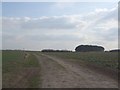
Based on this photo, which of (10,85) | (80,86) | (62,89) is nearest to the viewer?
(62,89)

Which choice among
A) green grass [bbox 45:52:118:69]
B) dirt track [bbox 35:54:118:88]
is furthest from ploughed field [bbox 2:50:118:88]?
green grass [bbox 45:52:118:69]

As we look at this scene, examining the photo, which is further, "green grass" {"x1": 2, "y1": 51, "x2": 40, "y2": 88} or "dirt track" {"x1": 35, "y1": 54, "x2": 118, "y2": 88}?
"green grass" {"x1": 2, "y1": 51, "x2": 40, "y2": 88}

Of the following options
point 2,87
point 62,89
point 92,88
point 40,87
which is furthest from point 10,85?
point 92,88

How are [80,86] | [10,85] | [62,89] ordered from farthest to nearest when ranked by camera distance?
1. [10,85]
2. [80,86]
3. [62,89]

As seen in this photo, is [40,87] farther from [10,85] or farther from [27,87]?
[10,85]

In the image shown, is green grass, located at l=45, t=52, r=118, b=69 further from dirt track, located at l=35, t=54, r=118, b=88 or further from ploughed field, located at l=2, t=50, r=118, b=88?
dirt track, located at l=35, t=54, r=118, b=88

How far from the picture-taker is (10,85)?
1758 centimetres

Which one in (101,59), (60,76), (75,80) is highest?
(75,80)

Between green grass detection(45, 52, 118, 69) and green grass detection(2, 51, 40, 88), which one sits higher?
green grass detection(2, 51, 40, 88)

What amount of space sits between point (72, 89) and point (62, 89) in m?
0.52

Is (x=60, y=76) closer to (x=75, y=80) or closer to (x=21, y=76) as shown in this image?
(x=21, y=76)

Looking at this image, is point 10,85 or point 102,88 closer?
point 102,88

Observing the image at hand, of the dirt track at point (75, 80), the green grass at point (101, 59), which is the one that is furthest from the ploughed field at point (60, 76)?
the green grass at point (101, 59)

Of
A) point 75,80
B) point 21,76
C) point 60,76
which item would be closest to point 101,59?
point 60,76
